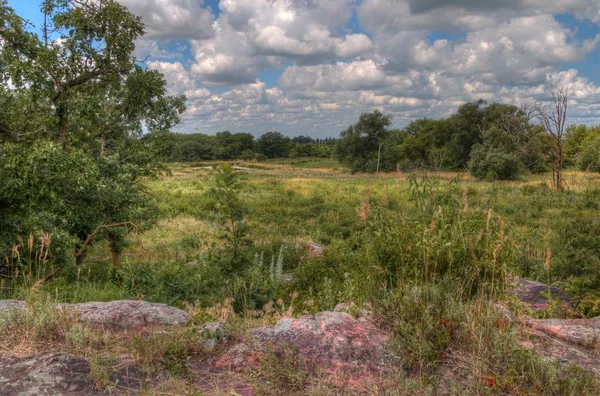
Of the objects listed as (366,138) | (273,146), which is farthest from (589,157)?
(273,146)

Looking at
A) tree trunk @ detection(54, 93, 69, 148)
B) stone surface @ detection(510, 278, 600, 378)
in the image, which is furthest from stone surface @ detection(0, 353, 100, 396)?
tree trunk @ detection(54, 93, 69, 148)

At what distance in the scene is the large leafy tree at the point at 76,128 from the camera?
7.39 metres

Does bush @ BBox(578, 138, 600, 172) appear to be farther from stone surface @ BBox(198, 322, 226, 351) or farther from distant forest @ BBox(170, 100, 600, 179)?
stone surface @ BBox(198, 322, 226, 351)

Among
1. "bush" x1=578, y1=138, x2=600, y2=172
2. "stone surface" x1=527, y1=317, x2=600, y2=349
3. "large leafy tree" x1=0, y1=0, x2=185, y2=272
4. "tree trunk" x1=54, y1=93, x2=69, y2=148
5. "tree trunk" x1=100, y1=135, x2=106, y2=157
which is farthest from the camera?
"bush" x1=578, y1=138, x2=600, y2=172

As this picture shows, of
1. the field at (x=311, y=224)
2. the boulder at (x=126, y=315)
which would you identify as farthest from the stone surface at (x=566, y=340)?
the boulder at (x=126, y=315)

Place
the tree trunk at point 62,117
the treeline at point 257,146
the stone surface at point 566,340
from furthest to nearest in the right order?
the treeline at point 257,146
the tree trunk at point 62,117
the stone surface at point 566,340

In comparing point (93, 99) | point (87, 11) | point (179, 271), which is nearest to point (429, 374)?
point (179, 271)

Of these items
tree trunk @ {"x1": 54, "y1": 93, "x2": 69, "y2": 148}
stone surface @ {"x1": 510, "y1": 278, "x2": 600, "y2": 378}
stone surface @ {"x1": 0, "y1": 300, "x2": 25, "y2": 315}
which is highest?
tree trunk @ {"x1": 54, "y1": 93, "x2": 69, "y2": 148}

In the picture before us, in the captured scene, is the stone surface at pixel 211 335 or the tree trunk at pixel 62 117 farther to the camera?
the tree trunk at pixel 62 117

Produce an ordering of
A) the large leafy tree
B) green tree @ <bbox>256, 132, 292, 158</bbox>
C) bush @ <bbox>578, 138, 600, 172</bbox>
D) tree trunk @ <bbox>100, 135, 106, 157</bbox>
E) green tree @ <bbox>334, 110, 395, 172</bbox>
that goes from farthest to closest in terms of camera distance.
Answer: green tree @ <bbox>256, 132, 292, 158</bbox>, green tree @ <bbox>334, 110, 395, 172</bbox>, bush @ <bbox>578, 138, 600, 172</bbox>, tree trunk @ <bbox>100, 135, 106, 157</bbox>, the large leafy tree

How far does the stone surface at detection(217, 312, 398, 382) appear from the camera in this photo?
3143 mm

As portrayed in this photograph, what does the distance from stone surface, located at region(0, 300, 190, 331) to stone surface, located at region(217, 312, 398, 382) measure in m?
0.86

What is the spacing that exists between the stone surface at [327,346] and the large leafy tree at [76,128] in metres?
3.56

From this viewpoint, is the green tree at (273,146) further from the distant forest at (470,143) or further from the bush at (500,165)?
the bush at (500,165)
